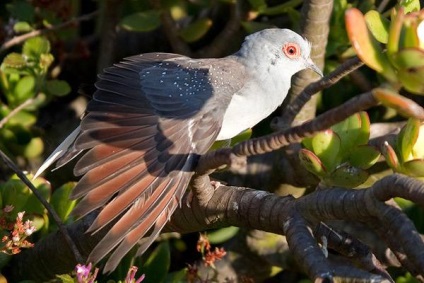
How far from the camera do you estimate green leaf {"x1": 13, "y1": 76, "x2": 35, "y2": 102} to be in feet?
12.4

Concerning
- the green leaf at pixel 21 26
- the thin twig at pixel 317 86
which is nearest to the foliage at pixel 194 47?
the green leaf at pixel 21 26

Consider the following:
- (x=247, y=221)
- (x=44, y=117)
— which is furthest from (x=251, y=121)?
(x=44, y=117)

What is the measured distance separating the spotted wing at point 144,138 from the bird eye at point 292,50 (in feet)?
0.77

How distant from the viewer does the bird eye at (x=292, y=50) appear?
3.58 meters

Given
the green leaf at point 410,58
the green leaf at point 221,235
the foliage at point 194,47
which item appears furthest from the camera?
the green leaf at point 221,235

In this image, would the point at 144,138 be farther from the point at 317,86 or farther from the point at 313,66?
the point at 313,66

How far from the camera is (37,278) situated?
3.23m

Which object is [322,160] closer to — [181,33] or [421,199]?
[421,199]

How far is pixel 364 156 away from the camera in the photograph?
2.64 m

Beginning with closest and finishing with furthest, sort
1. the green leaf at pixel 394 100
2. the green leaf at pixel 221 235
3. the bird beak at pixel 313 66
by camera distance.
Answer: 1. the green leaf at pixel 394 100
2. the bird beak at pixel 313 66
3. the green leaf at pixel 221 235

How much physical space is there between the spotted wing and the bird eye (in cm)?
23

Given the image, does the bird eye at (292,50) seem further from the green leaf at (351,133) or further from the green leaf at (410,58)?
the green leaf at (410,58)

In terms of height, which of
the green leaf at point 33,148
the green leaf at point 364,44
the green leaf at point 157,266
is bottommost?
the green leaf at point 157,266

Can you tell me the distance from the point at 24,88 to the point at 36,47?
19 cm
